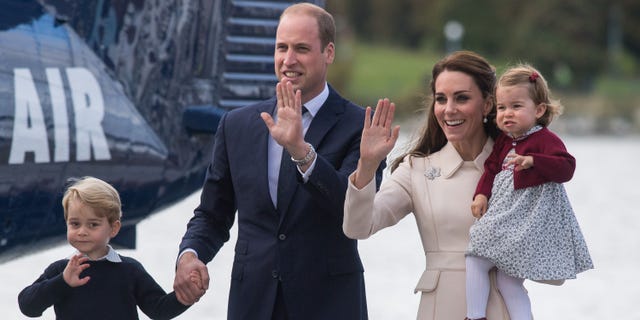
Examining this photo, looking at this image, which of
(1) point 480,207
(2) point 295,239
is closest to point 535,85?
(1) point 480,207

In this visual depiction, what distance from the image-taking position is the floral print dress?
4129 mm

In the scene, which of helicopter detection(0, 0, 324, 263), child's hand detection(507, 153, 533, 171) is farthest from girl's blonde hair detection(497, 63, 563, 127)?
helicopter detection(0, 0, 324, 263)

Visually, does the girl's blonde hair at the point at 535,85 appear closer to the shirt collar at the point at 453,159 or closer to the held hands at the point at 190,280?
the shirt collar at the point at 453,159

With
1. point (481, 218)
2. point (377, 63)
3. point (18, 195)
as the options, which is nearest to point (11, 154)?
point (18, 195)

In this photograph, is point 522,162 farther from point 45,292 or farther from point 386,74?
point 386,74

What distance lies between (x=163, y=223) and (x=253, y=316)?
22.6 m

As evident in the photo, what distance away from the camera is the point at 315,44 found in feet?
14.2

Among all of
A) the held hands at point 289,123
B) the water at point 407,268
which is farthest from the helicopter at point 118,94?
the water at point 407,268

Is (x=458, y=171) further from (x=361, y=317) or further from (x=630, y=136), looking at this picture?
(x=630, y=136)

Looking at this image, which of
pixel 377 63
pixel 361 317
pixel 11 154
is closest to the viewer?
pixel 361 317

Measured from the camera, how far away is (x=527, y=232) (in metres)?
4.12

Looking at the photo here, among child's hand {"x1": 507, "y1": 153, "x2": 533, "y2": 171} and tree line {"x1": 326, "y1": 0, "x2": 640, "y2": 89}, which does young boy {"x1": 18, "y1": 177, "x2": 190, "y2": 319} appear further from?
tree line {"x1": 326, "y1": 0, "x2": 640, "y2": 89}

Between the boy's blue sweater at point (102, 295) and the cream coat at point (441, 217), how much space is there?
770 millimetres

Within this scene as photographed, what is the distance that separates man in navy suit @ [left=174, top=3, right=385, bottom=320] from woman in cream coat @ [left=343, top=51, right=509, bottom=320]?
0.14m
